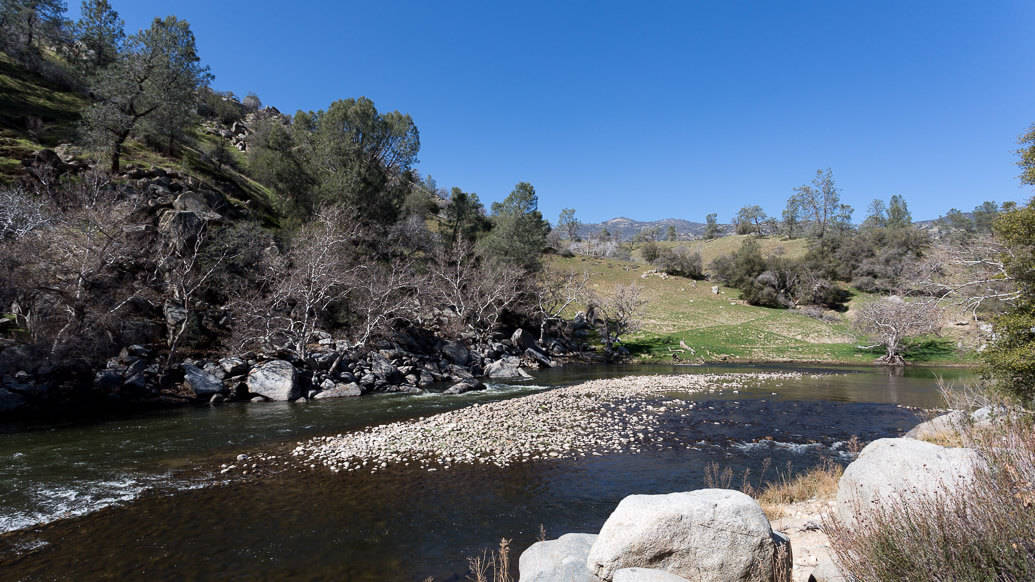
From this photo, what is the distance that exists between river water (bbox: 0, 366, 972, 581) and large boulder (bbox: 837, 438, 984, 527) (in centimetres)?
483

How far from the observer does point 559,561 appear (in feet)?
21.9

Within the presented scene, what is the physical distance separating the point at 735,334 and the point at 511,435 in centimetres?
4444

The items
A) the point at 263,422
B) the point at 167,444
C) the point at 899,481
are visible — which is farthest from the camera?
the point at 263,422

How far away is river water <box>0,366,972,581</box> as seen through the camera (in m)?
8.86

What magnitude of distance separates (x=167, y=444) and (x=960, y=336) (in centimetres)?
6709

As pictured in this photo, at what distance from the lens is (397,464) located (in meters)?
14.3

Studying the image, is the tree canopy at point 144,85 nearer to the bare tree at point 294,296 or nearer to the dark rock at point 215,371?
the bare tree at point 294,296

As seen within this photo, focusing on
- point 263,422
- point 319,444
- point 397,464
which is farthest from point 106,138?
point 397,464

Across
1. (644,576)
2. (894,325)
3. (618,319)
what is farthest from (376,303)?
(894,325)

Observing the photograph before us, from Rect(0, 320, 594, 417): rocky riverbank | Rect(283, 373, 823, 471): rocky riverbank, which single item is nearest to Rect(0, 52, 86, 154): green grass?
Rect(0, 320, 594, 417): rocky riverbank

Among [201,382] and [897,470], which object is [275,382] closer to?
[201,382]

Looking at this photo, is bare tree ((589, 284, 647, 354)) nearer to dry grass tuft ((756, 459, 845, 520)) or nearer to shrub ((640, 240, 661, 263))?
dry grass tuft ((756, 459, 845, 520))

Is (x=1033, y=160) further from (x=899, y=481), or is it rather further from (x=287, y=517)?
(x=287, y=517)

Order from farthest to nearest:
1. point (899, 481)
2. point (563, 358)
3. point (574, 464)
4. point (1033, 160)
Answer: point (563, 358)
point (574, 464)
point (1033, 160)
point (899, 481)
